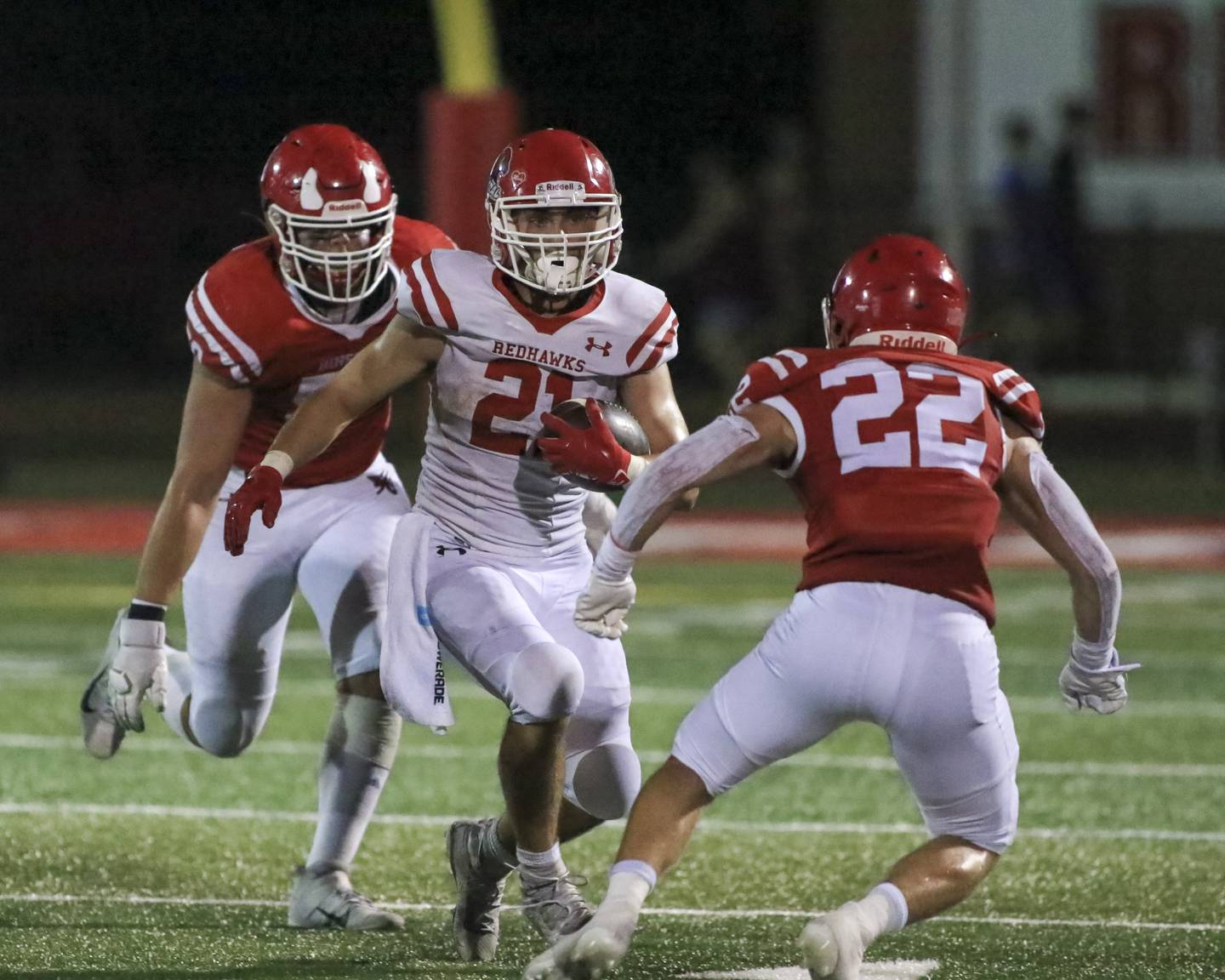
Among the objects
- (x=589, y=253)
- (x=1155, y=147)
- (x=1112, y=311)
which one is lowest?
(x=1112, y=311)

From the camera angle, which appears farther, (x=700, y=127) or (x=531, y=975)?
(x=700, y=127)

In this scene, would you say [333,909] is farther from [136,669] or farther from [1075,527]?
[1075,527]

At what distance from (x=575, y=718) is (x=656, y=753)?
7.14ft

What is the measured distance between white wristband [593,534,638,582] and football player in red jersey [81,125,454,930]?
952 millimetres

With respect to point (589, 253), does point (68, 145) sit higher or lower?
lower

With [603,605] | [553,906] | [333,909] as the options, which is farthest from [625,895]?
[333,909]

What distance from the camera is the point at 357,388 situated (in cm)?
410

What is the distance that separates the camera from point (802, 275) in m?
14.4

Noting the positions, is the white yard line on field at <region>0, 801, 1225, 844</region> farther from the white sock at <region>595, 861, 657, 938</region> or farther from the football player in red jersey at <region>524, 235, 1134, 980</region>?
the white sock at <region>595, 861, 657, 938</region>

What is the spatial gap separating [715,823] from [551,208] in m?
2.00

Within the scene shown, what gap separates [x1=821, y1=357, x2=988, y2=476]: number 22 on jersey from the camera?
3.49m

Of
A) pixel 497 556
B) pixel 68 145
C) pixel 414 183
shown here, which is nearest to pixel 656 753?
pixel 497 556

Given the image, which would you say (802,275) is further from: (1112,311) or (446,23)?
(446,23)

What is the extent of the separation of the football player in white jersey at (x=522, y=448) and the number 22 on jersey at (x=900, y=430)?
0.51m
